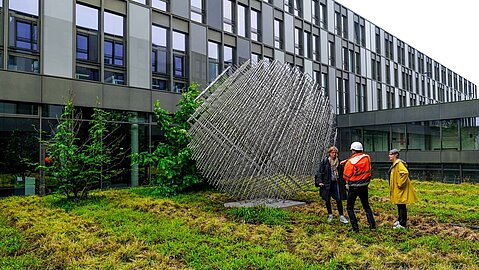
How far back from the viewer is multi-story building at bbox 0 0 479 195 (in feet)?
48.3

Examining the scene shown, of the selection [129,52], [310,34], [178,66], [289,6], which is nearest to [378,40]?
[310,34]

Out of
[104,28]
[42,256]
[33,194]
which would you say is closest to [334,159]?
[42,256]

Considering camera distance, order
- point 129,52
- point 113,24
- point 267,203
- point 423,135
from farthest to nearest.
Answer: point 423,135, point 129,52, point 113,24, point 267,203

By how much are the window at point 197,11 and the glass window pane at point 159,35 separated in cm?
213

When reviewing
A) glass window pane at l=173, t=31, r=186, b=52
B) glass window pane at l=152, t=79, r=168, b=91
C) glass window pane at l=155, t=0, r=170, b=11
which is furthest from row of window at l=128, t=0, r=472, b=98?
glass window pane at l=152, t=79, r=168, b=91

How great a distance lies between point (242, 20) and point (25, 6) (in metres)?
12.5

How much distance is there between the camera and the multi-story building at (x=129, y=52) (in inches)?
579

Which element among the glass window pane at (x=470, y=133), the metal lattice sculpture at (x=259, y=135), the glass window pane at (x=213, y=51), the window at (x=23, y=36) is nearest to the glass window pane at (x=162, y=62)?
the glass window pane at (x=213, y=51)

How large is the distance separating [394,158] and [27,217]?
8.41 m

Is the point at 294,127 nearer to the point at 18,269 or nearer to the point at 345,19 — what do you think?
the point at 18,269

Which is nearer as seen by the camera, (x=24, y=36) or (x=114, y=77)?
(x=24, y=36)

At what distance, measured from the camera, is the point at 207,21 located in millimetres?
21797

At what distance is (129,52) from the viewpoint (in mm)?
18156

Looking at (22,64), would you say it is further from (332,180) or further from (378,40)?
(378,40)
